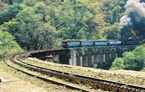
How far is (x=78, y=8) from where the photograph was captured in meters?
62.0

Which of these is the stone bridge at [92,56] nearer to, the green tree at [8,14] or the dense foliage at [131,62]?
the dense foliage at [131,62]

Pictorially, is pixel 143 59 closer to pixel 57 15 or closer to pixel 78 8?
pixel 57 15

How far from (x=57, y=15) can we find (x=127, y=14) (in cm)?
2104

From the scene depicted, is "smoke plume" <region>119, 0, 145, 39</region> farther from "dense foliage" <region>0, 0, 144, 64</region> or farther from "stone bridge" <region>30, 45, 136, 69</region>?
"stone bridge" <region>30, 45, 136, 69</region>

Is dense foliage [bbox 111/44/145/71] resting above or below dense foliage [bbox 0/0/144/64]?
below

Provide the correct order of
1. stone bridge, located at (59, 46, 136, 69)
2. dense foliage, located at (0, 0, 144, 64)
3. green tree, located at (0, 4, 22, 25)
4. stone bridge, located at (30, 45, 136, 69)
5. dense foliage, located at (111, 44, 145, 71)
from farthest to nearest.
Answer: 1. green tree, located at (0, 4, 22, 25)
2. dense foliage, located at (0, 0, 144, 64)
3. dense foliage, located at (111, 44, 145, 71)
4. stone bridge, located at (59, 46, 136, 69)
5. stone bridge, located at (30, 45, 136, 69)

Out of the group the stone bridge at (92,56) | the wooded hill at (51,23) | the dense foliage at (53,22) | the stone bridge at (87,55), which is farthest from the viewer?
the dense foliage at (53,22)

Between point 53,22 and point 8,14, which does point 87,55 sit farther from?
point 8,14

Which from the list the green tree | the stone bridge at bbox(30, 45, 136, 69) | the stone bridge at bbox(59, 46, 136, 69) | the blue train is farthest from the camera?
the green tree

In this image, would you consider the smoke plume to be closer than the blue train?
No

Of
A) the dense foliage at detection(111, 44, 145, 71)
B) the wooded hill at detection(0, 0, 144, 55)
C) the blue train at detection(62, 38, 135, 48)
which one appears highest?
the wooded hill at detection(0, 0, 144, 55)

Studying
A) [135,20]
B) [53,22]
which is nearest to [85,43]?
[53,22]

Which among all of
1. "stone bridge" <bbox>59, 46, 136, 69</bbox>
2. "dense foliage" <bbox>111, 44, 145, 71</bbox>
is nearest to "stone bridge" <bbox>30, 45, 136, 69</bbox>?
"stone bridge" <bbox>59, 46, 136, 69</bbox>

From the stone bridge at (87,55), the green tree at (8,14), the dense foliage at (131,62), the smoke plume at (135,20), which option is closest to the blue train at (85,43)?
→ the stone bridge at (87,55)
